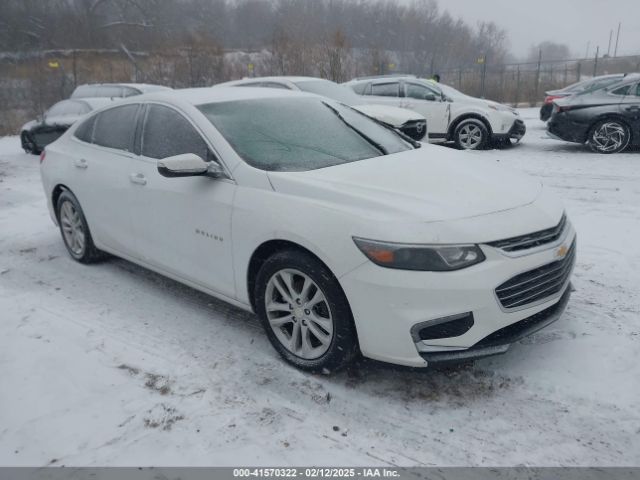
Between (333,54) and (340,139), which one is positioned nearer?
(340,139)

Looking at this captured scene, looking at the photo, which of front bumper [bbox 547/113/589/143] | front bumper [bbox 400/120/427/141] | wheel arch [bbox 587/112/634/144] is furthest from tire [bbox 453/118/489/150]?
front bumper [bbox 400/120/427/141]

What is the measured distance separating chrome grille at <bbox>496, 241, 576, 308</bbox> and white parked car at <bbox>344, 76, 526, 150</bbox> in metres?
8.40

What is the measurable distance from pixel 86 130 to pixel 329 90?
515cm

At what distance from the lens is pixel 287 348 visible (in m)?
3.21

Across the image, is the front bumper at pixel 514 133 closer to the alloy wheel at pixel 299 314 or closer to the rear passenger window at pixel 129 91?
the rear passenger window at pixel 129 91

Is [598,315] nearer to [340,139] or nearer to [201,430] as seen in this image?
[340,139]

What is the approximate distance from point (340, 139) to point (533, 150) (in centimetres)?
824

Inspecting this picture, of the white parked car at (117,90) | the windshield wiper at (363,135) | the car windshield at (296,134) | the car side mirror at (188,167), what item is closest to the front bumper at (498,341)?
the car windshield at (296,134)

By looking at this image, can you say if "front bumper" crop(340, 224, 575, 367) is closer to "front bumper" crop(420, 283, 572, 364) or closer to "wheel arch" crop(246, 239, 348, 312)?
"front bumper" crop(420, 283, 572, 364)

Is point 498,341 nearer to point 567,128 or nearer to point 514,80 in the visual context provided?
point 567,128

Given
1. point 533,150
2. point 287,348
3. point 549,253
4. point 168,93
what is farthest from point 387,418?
point 533,150

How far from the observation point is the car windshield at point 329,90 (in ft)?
29.3

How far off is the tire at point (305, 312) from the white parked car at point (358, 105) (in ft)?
15.8

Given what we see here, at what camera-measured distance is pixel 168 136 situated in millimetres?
3906
